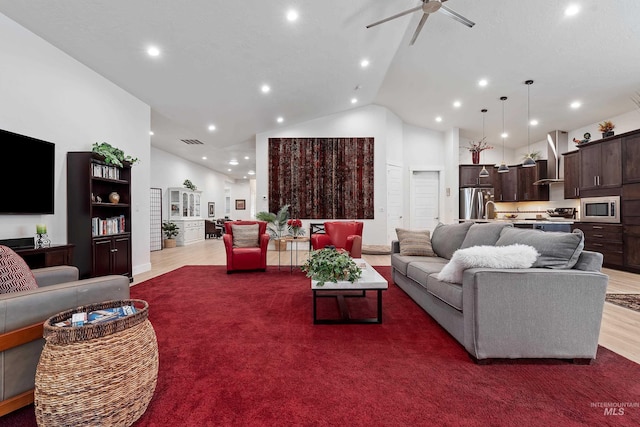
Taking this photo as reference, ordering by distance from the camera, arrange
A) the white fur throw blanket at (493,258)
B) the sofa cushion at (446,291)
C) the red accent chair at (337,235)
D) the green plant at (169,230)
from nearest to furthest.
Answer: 1. the white fur throw blanket at (493,258)
2. the sofa cushion at (446,291)
3. the red accent chair at (337,235)
4. the green plant at (169,230)

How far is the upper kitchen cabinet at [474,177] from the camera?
799cm

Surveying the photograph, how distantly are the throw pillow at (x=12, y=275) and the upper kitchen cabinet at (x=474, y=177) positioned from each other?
8728 mm

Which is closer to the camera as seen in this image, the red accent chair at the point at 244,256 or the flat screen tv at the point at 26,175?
the flat screen tv at the point at 26,175

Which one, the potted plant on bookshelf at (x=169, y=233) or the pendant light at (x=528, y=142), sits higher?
the pendant light at (x=528, y=142)

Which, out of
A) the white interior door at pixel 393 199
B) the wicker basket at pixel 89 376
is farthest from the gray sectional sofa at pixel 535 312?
the white interior door at pixel 393 199

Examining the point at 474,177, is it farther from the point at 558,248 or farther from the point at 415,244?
the point at 558,248

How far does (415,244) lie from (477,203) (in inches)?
206

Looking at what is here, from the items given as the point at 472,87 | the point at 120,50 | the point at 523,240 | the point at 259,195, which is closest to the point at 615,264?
the point at 472,87

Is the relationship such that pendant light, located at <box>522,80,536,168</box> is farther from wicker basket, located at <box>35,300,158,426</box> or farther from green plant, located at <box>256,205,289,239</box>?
wicker basket, located at <box>35,300,158,426</box>

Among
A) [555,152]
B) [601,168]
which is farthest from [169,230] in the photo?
[555,152]

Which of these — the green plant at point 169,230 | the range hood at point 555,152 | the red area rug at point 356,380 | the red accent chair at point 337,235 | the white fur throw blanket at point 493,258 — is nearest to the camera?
the red area rug at point 356,380

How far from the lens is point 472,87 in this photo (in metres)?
5.68

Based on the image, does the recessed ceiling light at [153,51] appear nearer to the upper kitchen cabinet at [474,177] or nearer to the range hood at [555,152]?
the upper kitchen cabinet at [474,177]

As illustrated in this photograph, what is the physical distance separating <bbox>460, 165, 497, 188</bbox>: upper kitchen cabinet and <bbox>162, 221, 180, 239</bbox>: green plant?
8875mm
